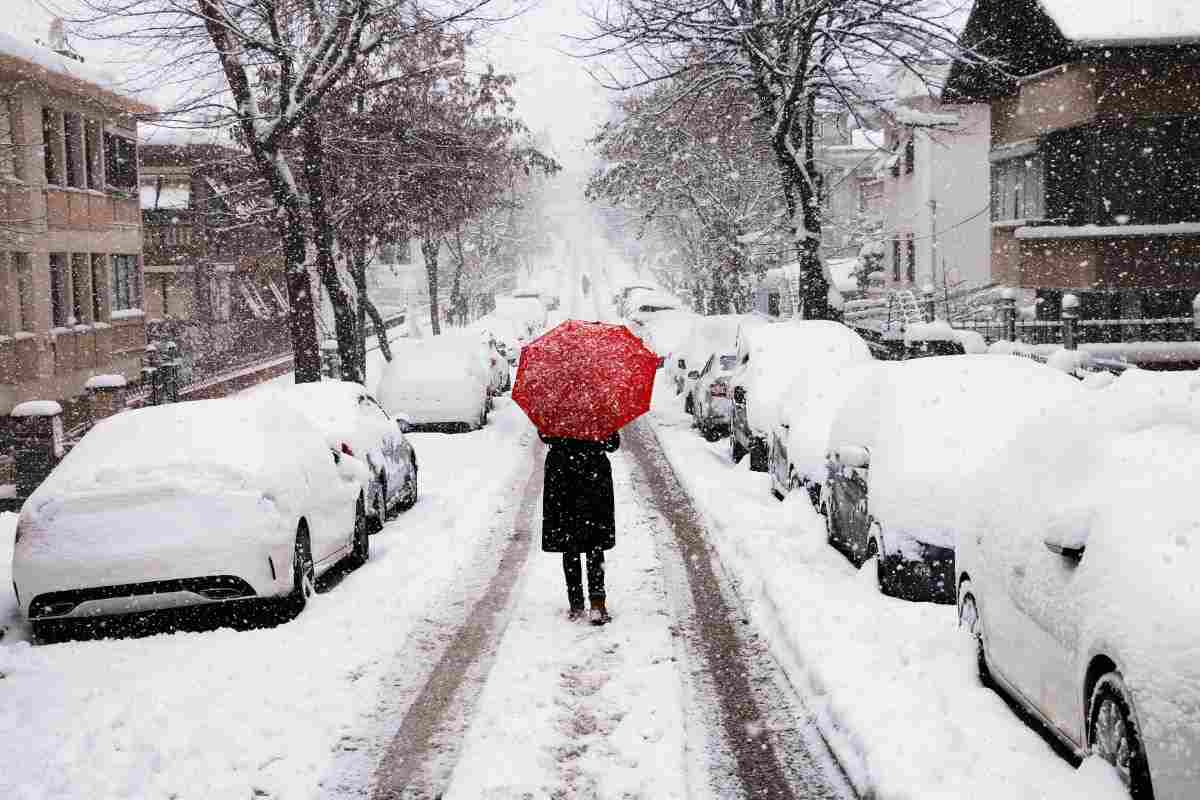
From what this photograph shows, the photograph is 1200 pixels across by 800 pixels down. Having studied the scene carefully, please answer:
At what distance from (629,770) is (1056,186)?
2278cm

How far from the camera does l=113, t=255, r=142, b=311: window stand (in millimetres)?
34000

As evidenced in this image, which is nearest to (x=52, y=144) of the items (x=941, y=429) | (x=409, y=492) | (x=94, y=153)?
(x=94, y=153)

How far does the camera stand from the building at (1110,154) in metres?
23.6

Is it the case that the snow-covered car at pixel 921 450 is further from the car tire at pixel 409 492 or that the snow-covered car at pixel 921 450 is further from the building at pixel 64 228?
the building at pixel 64 228

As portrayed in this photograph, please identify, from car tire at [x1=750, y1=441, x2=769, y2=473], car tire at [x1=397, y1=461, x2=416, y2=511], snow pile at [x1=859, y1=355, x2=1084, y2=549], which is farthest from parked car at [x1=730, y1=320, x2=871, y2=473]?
snow pile at [x1=859, y1=355, x2=1084, y2=549]

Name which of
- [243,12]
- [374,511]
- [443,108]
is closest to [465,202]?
[443,108]

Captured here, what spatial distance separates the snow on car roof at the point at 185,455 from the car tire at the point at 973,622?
14.9ft

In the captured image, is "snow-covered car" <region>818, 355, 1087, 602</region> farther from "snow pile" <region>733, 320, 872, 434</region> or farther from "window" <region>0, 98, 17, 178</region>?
"window" <region>0, 98, 17, 178</region>

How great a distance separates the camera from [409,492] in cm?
1411

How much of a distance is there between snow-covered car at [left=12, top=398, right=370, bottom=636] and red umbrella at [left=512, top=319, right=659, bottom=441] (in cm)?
194

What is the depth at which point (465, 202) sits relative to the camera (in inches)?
1254

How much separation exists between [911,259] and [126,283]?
84.7 feet

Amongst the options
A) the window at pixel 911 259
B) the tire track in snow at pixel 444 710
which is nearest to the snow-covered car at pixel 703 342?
the tire track in snow at pixel 444 710

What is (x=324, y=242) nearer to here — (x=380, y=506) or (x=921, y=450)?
(x=380, y=506)
